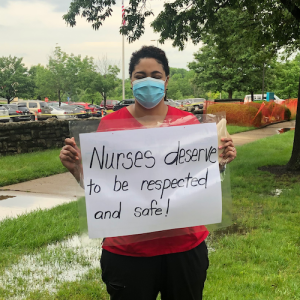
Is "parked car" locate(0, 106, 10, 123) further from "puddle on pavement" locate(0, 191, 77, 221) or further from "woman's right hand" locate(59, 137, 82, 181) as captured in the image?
"woman's right hand" locate(59, 137, 82, 181)

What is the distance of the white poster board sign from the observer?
1706mm

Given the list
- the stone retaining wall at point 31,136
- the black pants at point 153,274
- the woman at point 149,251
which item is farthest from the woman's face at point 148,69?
the stone retaining wall at point 31,136

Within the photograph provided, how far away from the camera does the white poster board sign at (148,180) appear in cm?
171

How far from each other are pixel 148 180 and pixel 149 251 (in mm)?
336

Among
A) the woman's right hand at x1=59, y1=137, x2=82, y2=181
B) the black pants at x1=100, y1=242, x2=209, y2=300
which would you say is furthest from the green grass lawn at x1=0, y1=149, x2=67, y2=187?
the black pants at x1=100, y1=242, x2=209, y2=300

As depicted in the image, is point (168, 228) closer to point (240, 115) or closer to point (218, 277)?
point (218, 277)

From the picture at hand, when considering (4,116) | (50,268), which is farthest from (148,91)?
(4,116)

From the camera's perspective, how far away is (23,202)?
19.0 feet

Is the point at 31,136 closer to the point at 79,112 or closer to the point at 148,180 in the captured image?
the point at 148,180

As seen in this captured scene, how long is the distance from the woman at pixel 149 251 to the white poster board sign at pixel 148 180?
5 centimetres

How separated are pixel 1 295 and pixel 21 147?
7.38 metres

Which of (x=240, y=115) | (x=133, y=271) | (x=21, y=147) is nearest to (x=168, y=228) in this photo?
(x=133, y=271)

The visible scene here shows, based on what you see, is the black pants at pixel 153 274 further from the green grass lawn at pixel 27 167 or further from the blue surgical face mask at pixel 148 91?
the green grass lawn at pixel 27 167

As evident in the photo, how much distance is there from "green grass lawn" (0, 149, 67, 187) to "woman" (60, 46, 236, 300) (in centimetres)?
592
